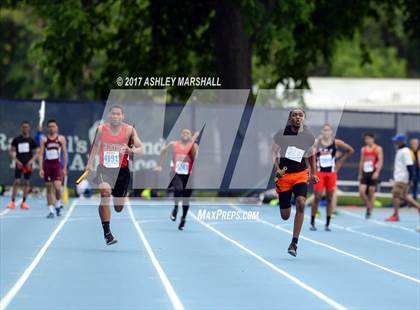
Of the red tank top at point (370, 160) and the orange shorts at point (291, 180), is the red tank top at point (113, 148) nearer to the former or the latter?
the orange shorts at point (291, 180)

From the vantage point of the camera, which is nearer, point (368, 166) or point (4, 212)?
point (4, 212)

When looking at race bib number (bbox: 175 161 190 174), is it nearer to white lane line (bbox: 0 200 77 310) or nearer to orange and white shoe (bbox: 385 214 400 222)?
white lane line (bbox: 0 200 77 310)

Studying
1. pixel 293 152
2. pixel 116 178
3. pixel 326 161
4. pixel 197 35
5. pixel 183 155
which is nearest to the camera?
pixel 116 178

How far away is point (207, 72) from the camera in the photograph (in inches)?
1599

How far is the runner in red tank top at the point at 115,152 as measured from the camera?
10688 mm

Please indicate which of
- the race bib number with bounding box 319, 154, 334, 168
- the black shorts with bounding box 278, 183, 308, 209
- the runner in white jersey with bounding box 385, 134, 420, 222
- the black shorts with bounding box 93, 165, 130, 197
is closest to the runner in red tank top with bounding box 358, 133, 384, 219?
the runner in white jersey with bounding box 385, 134, 420, 222

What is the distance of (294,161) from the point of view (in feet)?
44.3

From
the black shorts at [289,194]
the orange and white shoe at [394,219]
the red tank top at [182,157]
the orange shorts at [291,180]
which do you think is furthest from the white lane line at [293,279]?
the orange and white shoe at [394,219]

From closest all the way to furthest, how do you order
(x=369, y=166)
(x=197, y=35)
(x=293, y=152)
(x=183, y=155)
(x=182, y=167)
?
1. (x=293, y=152)
2. (x=183, y=155)
3. (x=182, y=167)
4. (x=369, y=166)
5. (x=197, y=35)

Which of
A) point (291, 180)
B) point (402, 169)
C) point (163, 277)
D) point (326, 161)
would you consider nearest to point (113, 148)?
point (291, 180)

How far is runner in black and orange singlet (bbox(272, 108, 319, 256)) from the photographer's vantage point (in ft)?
38.6

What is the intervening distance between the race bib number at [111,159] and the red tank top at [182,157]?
8209 mm

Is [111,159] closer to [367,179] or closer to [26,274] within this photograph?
[26,274]

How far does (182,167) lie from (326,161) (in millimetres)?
3830
